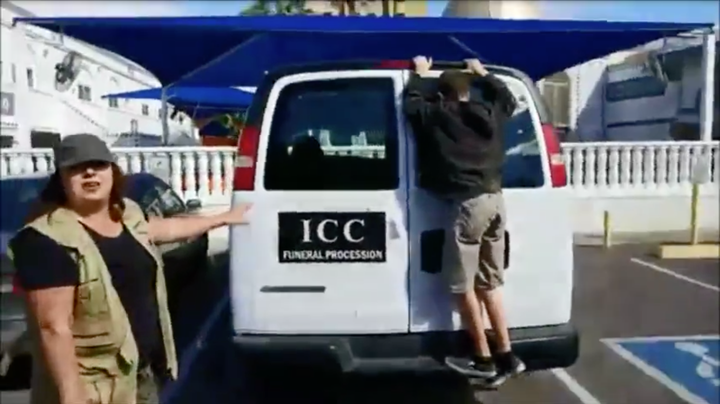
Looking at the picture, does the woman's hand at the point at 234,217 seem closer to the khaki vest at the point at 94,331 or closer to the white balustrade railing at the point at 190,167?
the khaki vest at the point at 94,331

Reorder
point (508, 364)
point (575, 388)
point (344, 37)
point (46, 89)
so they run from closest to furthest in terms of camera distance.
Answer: point (508, 364) < point (575, 388) < point (344, 37) < point (46, 89)

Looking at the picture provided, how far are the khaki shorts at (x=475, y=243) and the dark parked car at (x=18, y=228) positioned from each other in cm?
176

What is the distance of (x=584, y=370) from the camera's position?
6.07 metres

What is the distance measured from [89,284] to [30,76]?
2261 cm

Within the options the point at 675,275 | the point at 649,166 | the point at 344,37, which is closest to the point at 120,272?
the point at 344,37

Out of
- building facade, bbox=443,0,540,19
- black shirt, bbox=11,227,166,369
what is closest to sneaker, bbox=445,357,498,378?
black shirt, bbox=11,227,166,369

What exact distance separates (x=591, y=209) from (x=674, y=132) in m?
8.67

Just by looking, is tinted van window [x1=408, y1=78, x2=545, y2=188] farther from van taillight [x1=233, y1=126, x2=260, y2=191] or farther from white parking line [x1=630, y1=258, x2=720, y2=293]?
white parking line [x1=630, y1=258, x2=720, y2=293]

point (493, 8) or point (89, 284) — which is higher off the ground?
point (493, 8)

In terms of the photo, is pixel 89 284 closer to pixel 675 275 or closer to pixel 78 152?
pixel 78 152

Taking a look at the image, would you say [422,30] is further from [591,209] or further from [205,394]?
[591,209]

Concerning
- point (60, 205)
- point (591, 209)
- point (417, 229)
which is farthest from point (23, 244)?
point (591, 209)

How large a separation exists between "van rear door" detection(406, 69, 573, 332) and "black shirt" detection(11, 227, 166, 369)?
1.69m

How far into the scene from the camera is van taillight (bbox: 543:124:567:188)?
4422mm
